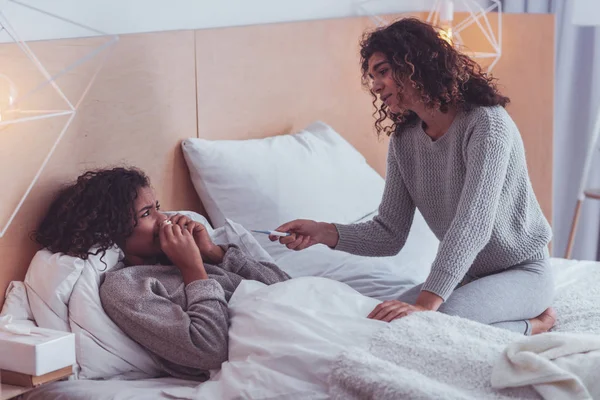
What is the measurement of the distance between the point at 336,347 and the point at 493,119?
24.9 inches

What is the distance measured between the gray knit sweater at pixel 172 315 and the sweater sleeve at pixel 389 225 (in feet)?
1.30

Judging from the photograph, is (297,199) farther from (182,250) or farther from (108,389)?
(108,389)

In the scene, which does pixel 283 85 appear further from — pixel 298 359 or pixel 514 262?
pixel 298 359

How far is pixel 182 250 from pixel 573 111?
2.20 m

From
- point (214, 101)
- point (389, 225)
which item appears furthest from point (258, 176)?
point (389, 225)

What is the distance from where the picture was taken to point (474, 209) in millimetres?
1613

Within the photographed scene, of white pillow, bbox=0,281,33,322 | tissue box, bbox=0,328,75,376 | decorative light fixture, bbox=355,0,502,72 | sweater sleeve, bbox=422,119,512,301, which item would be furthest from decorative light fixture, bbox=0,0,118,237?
decorative light fixture, bbox=355,0,502,72

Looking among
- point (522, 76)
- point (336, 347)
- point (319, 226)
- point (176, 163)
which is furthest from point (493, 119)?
point (522, 76)

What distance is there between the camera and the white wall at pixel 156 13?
1676 millimetres

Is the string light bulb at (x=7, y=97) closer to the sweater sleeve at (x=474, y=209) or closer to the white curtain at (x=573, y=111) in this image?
the sweater sleeve at (x=474, y=209)

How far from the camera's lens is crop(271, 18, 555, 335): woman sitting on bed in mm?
1622

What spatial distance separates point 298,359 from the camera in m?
1.33

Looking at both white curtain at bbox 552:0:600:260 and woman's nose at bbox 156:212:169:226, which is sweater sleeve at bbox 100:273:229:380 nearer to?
woman's nose at bbox 156:212:169:226

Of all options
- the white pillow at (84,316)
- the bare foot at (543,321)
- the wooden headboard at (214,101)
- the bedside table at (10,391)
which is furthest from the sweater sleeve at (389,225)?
the bedside table at (10,391)
